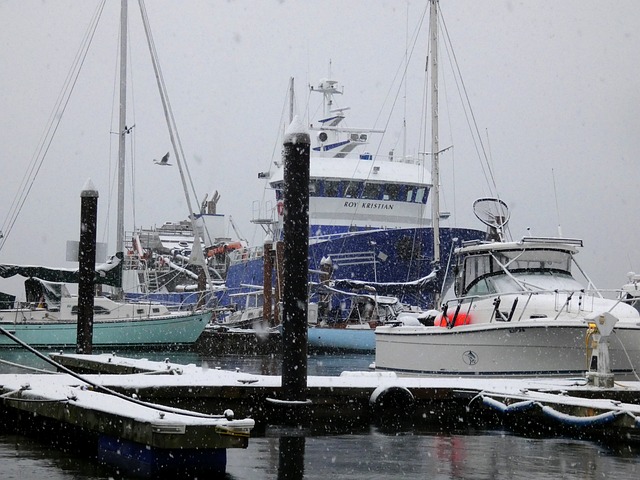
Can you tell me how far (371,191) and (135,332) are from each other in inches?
539

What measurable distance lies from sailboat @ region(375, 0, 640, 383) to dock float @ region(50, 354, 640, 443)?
2.71 m

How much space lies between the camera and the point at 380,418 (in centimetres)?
1097

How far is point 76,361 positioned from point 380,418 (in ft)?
20.9

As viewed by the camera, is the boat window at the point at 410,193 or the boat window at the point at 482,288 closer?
the boat window at the point at 482,288

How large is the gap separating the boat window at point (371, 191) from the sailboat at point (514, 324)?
22.7 metres

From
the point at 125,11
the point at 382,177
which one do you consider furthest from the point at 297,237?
the point at 382,177

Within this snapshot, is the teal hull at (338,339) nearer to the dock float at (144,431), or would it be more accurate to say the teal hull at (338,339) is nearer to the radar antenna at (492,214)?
the radar antenna at (492,214)

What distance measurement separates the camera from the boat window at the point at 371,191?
1668 inches

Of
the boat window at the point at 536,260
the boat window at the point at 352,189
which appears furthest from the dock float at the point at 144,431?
the boat window at the point at 352,189

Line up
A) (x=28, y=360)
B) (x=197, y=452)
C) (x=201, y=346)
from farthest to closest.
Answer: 1. (x=201, y=346)
2. (x=28, y=360)
3. (x=197, y=452)

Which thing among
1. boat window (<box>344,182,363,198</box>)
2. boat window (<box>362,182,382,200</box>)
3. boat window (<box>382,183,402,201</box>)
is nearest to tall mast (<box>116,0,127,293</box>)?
boat window (<box>344,182,363,198</box>)

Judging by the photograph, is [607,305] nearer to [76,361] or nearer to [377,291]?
[76,361]

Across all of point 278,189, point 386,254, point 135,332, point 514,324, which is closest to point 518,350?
point 514,324

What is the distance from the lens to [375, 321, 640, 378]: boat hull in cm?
1530
